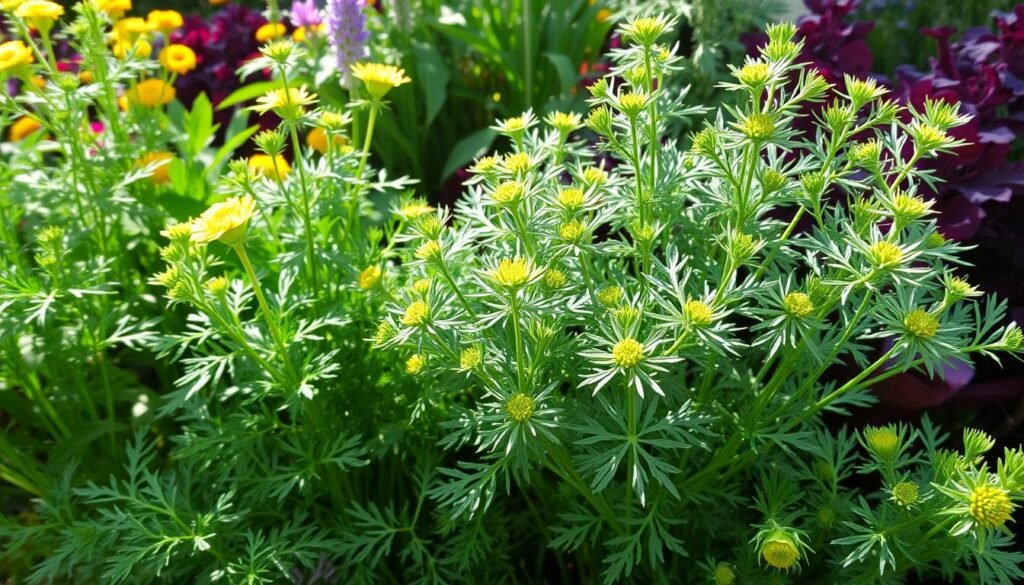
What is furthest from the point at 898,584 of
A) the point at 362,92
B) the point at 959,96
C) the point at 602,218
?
the point at 362,92

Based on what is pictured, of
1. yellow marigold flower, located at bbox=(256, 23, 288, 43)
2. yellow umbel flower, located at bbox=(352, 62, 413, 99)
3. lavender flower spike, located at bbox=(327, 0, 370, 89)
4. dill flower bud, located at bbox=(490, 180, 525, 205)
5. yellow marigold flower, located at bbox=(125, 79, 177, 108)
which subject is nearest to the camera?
dill flower bud, located at bbox=(490, 180, 525, 205)

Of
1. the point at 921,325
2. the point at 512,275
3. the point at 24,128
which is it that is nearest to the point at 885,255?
the point at 921,325

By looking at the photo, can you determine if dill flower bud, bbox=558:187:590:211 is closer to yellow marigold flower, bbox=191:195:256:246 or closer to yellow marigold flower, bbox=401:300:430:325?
yellow marigold flower, bbox=401:300:430:325

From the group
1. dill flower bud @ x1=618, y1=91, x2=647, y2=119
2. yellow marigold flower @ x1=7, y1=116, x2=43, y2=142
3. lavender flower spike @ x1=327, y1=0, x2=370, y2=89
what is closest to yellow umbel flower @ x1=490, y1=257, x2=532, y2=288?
dill flower bud @ x1=618, y1=91, x2=647, y2=119

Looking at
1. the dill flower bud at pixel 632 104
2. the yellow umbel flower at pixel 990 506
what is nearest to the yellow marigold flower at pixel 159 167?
the dill flower bud at pixel 632 104

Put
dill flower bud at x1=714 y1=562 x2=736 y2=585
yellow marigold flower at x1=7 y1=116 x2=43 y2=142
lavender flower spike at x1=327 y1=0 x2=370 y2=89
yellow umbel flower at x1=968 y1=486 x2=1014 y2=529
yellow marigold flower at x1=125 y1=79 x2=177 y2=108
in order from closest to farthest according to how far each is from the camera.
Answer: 1. yellow umbel flower at x1=968 y1=486 x2=1014 y2=529
2. dill flower bud at x1=714 y1=562 x2=736 y2=585
3. lavender flower spike at x1=327 y1=0 x2=370 y2=89
4. yellow marigold flower at x1=125 y1=79 x2=177 y2=108
5. yellow marigold flower at x1=7 y1=116 x2=43 y2=142

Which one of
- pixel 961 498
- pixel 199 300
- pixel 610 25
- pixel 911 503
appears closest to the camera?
pixel 961 498

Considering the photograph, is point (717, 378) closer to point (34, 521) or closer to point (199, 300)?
point (199, 300)
